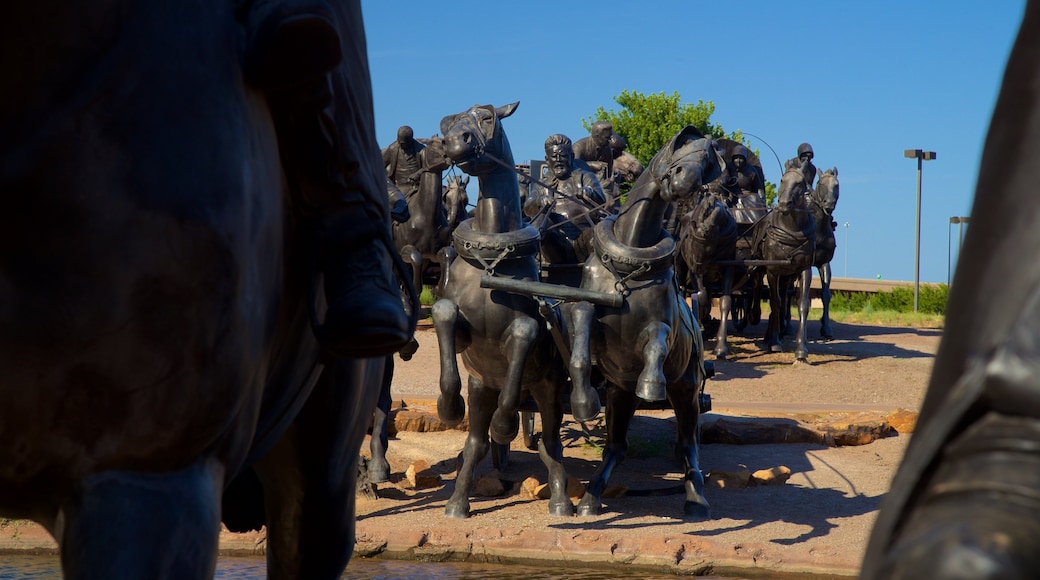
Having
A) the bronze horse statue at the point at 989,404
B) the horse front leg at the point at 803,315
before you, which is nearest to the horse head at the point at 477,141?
the bronze horse statue at the point at 989,404

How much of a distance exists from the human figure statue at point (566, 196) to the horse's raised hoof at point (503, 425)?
2622 millimetres

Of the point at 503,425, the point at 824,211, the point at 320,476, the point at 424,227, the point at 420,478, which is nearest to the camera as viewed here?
the point at 320,476

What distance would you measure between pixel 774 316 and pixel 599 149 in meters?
4.46

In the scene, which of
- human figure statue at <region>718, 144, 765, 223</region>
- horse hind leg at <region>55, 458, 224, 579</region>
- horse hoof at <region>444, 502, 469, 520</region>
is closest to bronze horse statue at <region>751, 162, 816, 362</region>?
human figure statue at <region>718, 144, 765, 223</region>

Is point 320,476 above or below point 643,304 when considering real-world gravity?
below

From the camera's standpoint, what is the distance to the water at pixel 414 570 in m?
6.95

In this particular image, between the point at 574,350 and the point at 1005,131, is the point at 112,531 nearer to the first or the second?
the point at 1005,131

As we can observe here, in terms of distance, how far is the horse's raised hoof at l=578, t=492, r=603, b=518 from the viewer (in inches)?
362

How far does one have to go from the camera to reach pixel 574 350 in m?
8.93

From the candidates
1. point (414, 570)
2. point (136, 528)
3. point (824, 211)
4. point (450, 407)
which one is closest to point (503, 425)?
point (450, 407)

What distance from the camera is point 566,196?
37.9 ft

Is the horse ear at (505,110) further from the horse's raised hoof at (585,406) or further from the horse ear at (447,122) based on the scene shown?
the horse's raised hoof at (585,406)

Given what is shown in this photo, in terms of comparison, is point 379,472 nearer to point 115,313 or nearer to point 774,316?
point 115,313

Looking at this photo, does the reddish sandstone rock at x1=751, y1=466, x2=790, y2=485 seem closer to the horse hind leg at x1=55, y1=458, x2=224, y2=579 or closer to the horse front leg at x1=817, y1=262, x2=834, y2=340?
the horse hind leg at x1=55, y1=458, x2=224, y2=579
